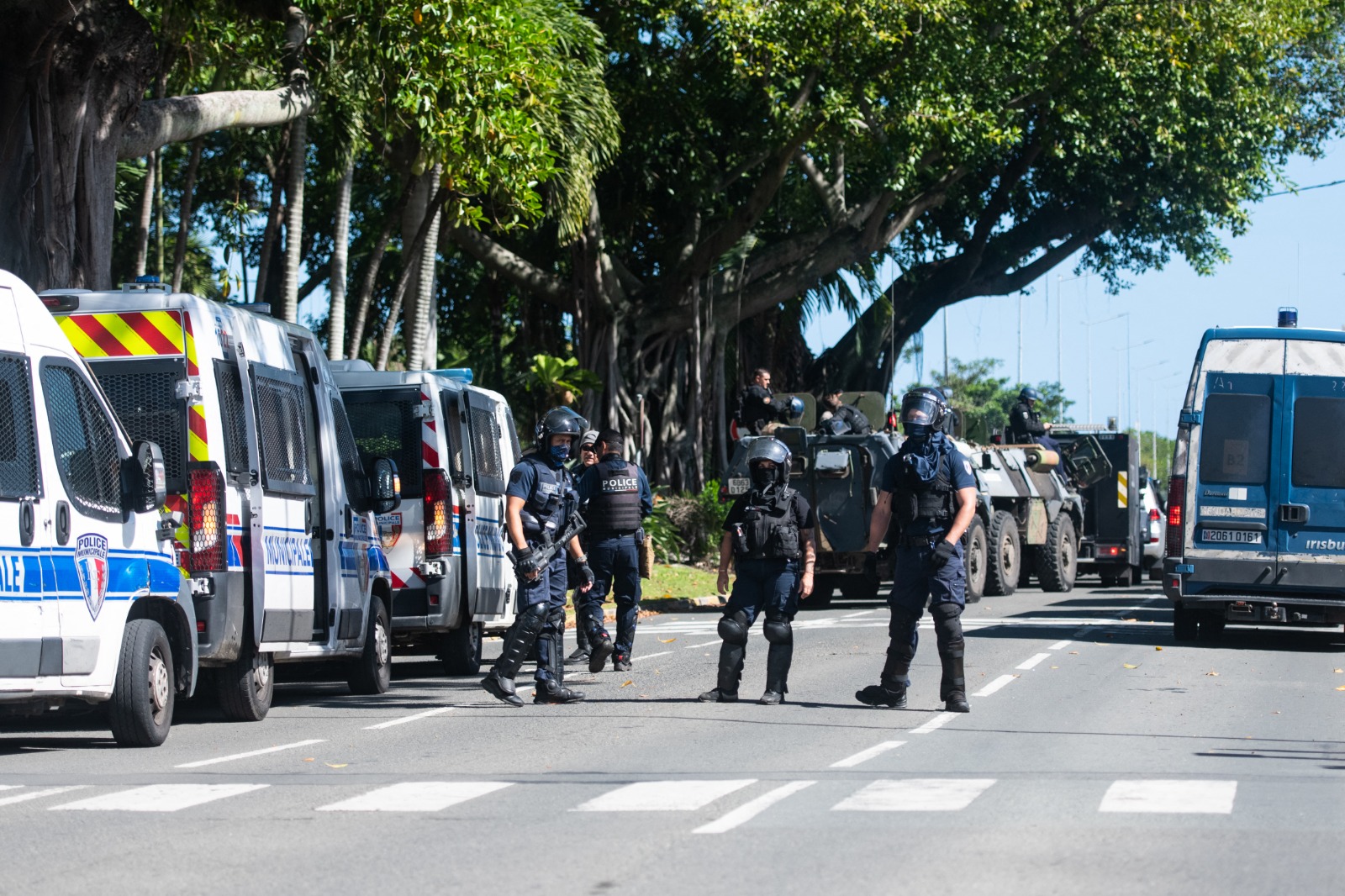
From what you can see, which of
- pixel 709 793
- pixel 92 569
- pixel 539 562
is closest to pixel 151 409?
pixel 92 569

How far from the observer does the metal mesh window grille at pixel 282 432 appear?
1112 cm

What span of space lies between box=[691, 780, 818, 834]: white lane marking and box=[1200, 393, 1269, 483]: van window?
8909 millimetres

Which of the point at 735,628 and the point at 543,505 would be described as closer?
the point at 735,628

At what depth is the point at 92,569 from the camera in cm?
921

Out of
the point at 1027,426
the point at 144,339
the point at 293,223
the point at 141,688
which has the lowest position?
the point at 141,688

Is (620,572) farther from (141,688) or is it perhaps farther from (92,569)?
(92,569)

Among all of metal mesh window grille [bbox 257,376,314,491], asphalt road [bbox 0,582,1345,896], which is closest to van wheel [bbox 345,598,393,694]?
asphalt road [bbox 0,582,1345,896]

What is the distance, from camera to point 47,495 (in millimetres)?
8961

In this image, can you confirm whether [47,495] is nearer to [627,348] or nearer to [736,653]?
[736,653]

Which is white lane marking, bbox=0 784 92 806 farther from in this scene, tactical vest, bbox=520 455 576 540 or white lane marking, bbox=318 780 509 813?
tactical vest, bbox=520 455 576 540

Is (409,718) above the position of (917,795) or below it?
below

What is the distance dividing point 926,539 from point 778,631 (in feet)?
3.64

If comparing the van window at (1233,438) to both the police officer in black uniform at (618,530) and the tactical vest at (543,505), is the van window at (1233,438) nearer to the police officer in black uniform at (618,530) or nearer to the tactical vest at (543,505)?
the police officer in black uniform at (618,530)

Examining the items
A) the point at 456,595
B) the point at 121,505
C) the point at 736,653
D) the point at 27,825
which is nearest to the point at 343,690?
the point at 456,595
